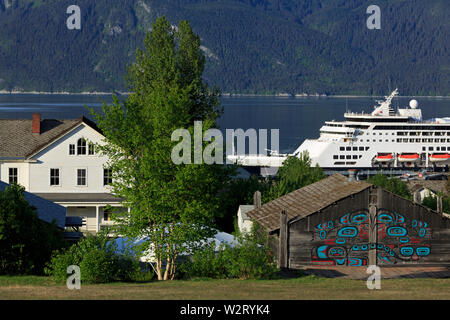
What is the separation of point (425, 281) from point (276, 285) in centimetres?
467

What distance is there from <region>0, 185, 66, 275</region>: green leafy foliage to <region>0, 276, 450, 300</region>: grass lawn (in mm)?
2139

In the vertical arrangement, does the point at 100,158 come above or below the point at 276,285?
above

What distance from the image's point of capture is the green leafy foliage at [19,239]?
80.5 feet

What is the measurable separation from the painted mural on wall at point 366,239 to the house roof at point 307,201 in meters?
0.78

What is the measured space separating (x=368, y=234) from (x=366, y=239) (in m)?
0.20

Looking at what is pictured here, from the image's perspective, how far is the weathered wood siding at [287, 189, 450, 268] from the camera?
29.3m

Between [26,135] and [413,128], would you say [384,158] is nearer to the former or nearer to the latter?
[413,128]

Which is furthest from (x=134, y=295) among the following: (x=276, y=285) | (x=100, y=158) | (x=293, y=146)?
(x=293, y=146)

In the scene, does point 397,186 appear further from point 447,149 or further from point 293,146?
point 293,146

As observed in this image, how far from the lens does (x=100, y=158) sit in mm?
43875
